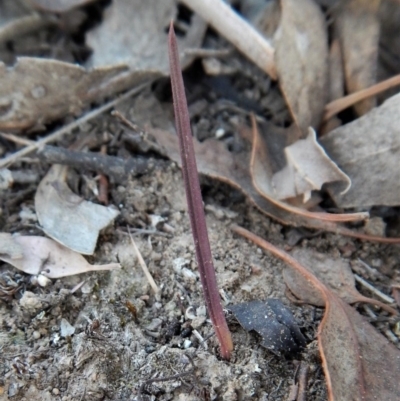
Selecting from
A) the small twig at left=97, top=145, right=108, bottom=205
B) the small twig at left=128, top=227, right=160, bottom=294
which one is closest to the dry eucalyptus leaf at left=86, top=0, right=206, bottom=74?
the small twig at left=97, top=145, right=108, bottom=205

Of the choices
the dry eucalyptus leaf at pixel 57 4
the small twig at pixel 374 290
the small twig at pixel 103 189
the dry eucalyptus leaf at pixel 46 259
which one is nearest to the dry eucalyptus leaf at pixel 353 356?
the small twig at pixel 374 290

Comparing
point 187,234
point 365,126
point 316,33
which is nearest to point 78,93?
point 187,234

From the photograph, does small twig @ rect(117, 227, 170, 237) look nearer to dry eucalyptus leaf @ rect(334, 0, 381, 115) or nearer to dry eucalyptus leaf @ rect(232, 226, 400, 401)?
dry eucalyptus leaf @ rect(232, 226, 400, 401)

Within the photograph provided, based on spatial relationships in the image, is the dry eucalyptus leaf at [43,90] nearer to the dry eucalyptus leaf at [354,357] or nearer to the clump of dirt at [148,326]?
the clump of dirt at [148,326]

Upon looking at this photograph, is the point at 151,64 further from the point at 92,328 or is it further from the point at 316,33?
the point at 92,328

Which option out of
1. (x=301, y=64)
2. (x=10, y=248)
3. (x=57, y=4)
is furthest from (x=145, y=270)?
(x=57, y=4)
